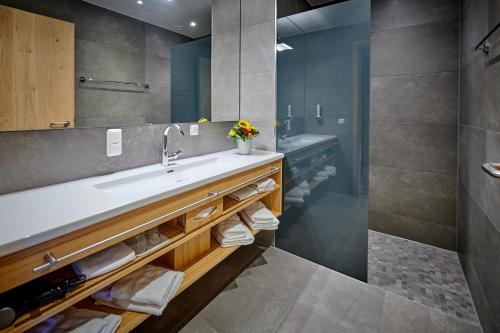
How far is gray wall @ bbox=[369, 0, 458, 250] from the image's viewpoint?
7.45 ft

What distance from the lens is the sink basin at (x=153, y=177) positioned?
4.70 feet

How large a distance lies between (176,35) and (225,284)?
178 cm

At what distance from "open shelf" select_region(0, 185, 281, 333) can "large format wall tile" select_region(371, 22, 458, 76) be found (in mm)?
1752

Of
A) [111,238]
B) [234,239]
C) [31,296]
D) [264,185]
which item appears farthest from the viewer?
[264,185]

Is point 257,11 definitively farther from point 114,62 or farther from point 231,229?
point 231,229

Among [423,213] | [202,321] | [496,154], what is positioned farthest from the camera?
[423,213]

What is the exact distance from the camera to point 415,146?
2467 mm

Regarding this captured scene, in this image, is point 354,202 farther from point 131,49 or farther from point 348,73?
point 131,49

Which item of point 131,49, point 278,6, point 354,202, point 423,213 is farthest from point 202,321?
point 278,6

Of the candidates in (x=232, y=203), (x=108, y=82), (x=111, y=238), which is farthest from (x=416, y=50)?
(x=111, y=238)

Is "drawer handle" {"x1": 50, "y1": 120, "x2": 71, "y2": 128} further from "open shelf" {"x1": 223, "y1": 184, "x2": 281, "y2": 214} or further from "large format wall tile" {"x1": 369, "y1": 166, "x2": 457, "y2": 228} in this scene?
"large format wall tile" {"x1": 369, "y1": 166, "x2": 457, "y2": 228}

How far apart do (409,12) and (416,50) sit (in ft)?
1.09

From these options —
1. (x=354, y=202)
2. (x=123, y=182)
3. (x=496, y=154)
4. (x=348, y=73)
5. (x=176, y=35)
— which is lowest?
(x=354, y=202)

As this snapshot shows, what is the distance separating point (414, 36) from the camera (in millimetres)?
2357
